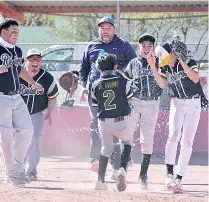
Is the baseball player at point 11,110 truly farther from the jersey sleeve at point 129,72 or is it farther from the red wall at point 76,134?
the red wall at point 76,134

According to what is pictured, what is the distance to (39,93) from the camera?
9688 millimetres

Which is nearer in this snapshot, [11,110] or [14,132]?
[11,110]

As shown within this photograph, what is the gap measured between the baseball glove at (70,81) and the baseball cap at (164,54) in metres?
4.17

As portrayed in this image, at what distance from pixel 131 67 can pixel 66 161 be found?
3.38 meters

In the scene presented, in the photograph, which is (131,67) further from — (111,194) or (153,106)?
(111,194)

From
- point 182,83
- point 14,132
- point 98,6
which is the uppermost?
point 98,6

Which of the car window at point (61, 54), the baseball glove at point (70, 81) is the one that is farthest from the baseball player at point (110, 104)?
the car window at point (61, 54)

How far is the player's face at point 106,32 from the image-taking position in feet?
32.1

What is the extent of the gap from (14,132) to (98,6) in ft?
22.4

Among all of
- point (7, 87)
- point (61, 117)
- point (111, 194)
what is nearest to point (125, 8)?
point (61, 117)

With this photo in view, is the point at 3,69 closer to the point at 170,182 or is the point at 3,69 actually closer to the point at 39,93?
the point at 39,93

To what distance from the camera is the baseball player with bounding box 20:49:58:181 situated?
379 inches

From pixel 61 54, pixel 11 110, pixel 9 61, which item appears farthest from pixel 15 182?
pixel 61 54

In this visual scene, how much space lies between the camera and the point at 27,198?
682 centimetres
